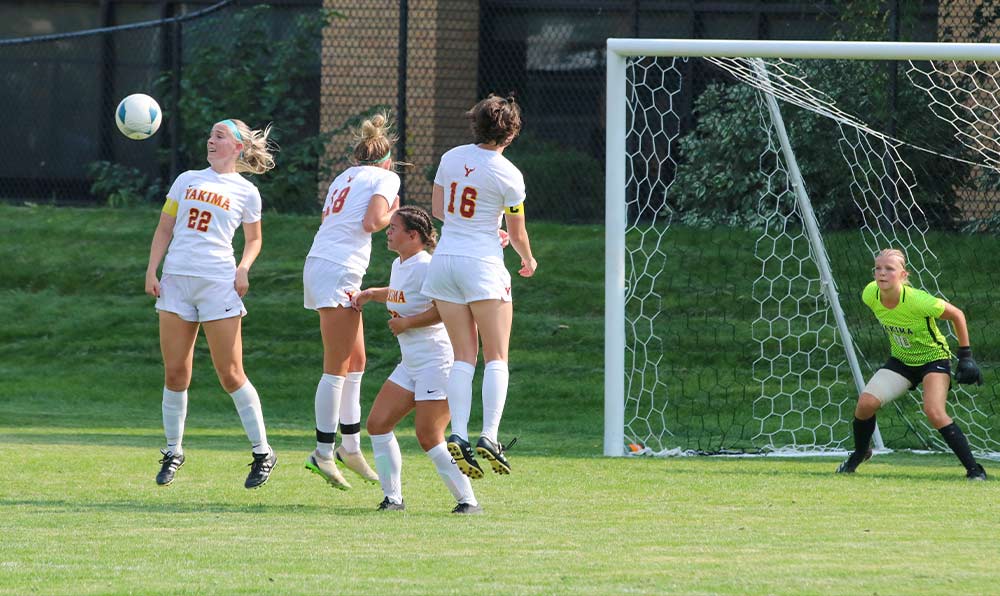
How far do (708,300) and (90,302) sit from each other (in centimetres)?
648

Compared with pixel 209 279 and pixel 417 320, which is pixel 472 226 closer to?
pixel 417 320

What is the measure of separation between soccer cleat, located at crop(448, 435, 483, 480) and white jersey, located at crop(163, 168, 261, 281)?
1.94 metres

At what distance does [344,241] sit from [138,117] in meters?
1.98

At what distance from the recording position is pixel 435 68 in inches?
672

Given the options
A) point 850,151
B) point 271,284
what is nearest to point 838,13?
point 850,151

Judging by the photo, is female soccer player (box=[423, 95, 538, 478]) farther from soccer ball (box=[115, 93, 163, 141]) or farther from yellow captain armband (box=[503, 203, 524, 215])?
soccer ball (box=[115, 93, 163, 141])

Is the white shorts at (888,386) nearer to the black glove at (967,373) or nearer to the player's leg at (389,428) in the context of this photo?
the black glove at (967,373)

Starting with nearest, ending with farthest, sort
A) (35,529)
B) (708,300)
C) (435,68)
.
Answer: (35,529) < (708,300) < (435,68)

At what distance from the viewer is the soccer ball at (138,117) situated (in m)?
9.12

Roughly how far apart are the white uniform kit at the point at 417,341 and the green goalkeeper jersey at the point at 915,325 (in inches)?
129

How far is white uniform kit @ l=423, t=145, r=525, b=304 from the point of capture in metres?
7.00

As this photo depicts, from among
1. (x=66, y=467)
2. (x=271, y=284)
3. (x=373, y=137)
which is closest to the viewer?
(x=373, y=137)

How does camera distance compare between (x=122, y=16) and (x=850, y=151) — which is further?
(x=122, y=16)

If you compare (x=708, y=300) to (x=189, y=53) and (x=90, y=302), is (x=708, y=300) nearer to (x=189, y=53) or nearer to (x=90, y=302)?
(x=90, y=302)
